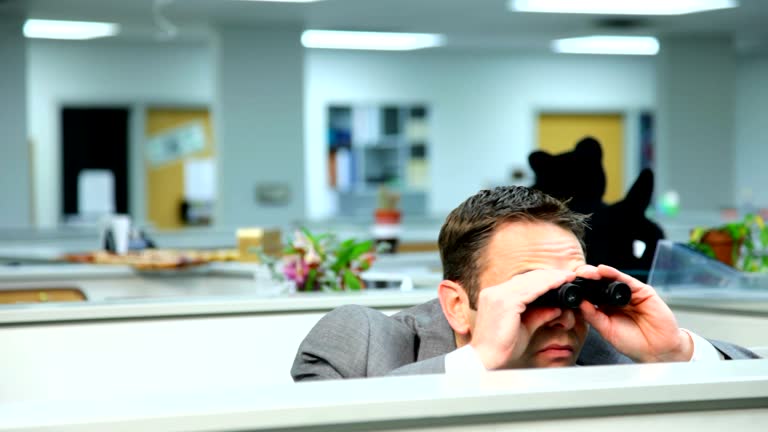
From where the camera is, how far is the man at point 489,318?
1399 millimetres

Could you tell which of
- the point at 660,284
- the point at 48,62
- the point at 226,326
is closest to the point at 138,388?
the point at 226,326

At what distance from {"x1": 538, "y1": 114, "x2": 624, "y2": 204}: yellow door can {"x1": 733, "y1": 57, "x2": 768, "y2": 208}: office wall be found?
1.56 meters

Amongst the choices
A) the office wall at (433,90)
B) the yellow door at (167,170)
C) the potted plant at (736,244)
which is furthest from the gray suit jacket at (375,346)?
the yellow door at (167,170)

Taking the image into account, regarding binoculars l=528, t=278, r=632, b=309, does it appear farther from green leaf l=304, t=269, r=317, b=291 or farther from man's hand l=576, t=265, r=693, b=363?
green leaf l=304, t=269, r=317, b=291

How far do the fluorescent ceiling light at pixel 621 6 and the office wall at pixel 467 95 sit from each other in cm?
360

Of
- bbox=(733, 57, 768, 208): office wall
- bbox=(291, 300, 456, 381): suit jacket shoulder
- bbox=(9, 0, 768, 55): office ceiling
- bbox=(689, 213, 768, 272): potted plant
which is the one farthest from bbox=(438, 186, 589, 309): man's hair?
bbox=(733, 57, 768, 208): office wall

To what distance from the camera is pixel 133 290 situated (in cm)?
408

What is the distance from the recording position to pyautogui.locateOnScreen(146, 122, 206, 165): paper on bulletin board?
11.7m

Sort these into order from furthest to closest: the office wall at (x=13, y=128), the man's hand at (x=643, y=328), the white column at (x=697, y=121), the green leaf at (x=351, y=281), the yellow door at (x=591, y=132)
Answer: the yellow door at (x=591, y=132), the white column at (x=697, y=121), the office wall at (x=13, y=128), the green leaf at (x=351, y=281), the man's hand at (x=643, y=328)

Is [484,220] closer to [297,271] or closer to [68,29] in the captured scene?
[297,271]

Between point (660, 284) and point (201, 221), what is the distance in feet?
32.4

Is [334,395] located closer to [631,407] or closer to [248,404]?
[248,404]

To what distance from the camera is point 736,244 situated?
323 cm

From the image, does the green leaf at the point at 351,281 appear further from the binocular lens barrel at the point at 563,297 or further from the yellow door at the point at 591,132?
the yellow door at the point at 591,132
